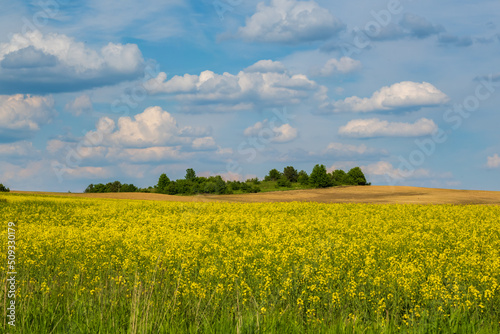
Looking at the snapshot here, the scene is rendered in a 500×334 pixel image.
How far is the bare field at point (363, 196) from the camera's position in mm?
43666

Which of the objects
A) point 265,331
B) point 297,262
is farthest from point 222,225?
point 265,331

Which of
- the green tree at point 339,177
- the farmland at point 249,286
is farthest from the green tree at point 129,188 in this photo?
the farmland at point 249,286

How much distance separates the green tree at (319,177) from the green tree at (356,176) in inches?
215

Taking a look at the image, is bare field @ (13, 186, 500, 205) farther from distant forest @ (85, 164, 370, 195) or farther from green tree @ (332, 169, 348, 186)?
green tree @ (332, 169, 348, 186)

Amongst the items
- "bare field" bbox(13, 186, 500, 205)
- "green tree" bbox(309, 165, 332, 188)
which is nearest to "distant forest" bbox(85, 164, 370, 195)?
"green tree" bbox(309, 165, 332, 188)

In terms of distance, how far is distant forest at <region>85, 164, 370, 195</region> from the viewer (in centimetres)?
6194

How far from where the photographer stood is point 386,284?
805cm

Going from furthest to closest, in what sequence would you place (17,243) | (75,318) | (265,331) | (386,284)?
(17,243)
(386,284)
(75,318)
(265,331)

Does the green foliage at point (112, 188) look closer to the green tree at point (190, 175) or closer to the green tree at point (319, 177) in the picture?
the green tree at point (190, 175)

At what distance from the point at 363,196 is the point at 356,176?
82.7ft

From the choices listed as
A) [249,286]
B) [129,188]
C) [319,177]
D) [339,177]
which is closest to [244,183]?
[319,177]

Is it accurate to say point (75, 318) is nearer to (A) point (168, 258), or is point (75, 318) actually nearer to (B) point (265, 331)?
(B) point (265, 331)

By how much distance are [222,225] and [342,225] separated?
4.72m

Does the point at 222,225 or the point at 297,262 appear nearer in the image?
the point at 297,262
